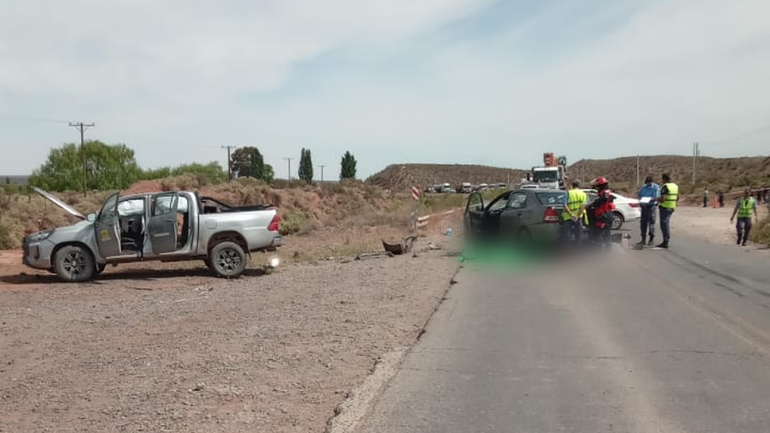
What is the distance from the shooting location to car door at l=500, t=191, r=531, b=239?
14.8 m

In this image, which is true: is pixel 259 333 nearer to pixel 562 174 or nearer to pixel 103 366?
pixel 103 366

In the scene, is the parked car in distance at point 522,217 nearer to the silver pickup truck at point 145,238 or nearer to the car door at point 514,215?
the car door at point 514,215

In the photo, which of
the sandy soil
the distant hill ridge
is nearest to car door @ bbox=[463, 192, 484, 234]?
the sandy soil

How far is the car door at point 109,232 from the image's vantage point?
13812 millimetres

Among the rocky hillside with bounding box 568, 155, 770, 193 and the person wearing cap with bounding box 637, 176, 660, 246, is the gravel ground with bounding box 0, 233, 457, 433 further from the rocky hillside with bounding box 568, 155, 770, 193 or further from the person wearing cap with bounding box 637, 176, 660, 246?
the rocky hillside with bounding box 568, 155, 770, 193

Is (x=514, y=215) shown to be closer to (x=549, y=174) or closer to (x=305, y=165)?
(x=549, y=174)

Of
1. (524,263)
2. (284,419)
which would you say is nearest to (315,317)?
(284,419)

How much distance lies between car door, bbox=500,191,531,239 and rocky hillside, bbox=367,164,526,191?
115m

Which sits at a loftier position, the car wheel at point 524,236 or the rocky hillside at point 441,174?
the rocky hillside at point 441,174

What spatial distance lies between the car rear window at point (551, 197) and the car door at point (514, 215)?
34 cm

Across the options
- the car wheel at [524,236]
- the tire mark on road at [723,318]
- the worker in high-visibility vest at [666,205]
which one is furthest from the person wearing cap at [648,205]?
the tire mark on road at [723,318]

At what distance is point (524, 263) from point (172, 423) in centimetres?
979

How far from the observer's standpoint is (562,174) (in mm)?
47406

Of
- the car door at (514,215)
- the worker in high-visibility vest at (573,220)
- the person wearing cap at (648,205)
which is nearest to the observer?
the worker in high-visibility vest at (573,220)
